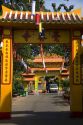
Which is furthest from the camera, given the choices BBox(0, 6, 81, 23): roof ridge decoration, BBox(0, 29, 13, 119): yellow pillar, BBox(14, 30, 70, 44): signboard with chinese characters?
BBox(14, 30, 70, 44): signboard with chinese characters

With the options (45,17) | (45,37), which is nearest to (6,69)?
(45,37)

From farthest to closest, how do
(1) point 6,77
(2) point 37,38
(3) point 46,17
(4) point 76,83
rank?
(3) point 46,17
(2) point 37,38
(4) point 76,83
(1) point 6,77

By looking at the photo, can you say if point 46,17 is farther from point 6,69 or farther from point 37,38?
point 6,69

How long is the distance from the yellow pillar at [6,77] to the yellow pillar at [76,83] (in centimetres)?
295

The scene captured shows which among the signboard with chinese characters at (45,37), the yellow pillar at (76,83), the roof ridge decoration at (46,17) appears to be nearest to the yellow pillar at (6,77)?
the signboard with chinese characters at (45,37)

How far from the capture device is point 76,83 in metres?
19.5

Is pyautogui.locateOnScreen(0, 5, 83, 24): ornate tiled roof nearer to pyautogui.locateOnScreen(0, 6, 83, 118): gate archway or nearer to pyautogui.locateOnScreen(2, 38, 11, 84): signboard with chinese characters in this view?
pyautogui.locateOnScreen(0, 6, 83, 118): gate archway

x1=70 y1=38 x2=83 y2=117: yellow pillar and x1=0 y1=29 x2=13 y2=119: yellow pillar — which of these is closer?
x1=0 y1=29 x2=13 y2=119: yellow pillar

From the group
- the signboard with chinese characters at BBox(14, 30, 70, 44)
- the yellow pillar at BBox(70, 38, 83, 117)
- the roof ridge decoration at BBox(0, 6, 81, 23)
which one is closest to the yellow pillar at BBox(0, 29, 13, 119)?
the signboard with chinese characters at BBox(14, 30, 70, 44)

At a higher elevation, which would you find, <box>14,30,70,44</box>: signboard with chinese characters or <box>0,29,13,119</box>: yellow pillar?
<box>14,30,70,44</box>: signboard with chinese characters

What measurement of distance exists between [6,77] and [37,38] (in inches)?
94.9

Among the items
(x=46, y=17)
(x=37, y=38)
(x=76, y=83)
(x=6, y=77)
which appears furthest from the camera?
(x=46, y=17)

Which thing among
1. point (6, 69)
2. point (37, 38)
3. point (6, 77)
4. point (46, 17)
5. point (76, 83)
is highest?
point (46, 17)

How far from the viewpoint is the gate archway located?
1906 centimetres
